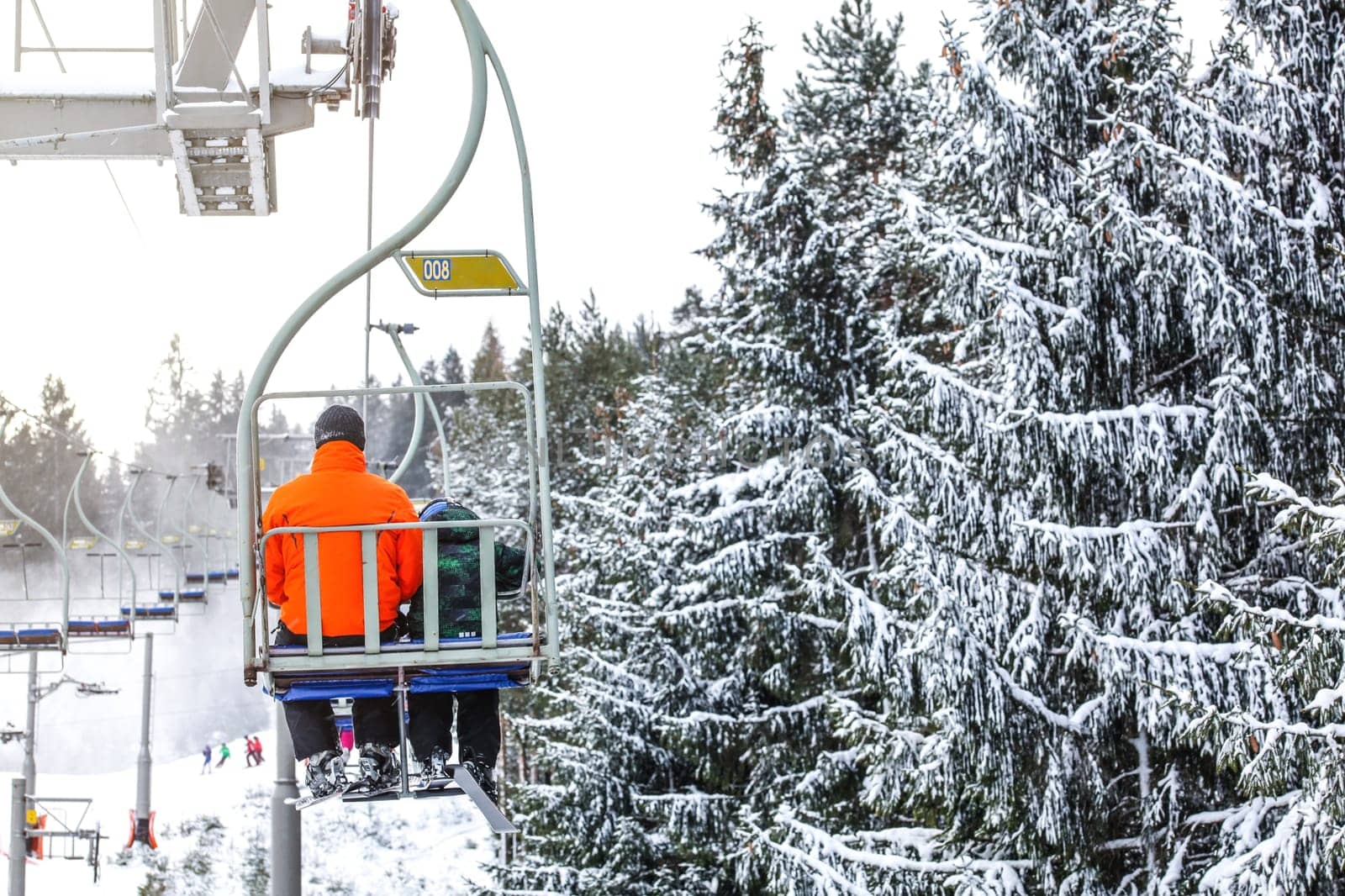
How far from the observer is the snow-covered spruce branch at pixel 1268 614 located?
8.12 metres

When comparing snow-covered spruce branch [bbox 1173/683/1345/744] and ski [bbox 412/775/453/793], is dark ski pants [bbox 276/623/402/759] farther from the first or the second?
snow-covered spruce branch [bbox 1173/683/1345/744]

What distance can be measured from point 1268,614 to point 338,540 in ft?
18.9

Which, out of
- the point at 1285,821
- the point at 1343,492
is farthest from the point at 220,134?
the point at 1285,821

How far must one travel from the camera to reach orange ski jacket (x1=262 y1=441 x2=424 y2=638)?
18.5 feet

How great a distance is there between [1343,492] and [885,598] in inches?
348

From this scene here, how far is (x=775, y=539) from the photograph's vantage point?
63.6 feet

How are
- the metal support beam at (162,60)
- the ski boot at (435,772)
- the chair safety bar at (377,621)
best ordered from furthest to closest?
the metal support beam at (162,60) < the ski boot at (435,772) < the chair safety bar at (377,621)

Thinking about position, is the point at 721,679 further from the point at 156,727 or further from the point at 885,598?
the point at 156,727

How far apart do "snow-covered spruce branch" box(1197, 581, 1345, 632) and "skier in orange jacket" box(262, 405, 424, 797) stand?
4773mm

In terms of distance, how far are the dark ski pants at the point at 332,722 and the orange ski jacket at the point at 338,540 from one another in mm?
268

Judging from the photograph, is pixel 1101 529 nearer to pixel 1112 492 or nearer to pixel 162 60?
pixel 1112 492

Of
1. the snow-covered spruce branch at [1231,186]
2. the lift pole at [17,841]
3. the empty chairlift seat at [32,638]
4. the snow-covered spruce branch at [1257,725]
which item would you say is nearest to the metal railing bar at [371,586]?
the snow-covered spruce branch at [1257,725]

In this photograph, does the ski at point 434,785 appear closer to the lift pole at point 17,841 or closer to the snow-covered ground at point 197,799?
the lift pole at point 17,841

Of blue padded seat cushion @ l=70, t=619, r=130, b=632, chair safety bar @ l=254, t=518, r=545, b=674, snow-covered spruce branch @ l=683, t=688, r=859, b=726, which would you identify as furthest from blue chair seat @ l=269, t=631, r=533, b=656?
blue padded seat cushion @ l=70, t=619, r=130, b=632
